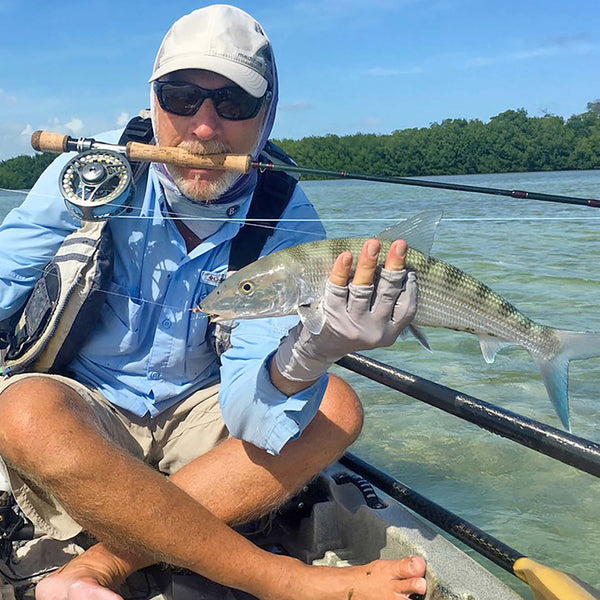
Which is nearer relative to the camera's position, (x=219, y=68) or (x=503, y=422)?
(x=503, y=422)

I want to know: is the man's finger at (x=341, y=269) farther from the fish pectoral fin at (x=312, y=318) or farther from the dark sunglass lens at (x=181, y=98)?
the dark sunglass lens at (x=181, y=98)

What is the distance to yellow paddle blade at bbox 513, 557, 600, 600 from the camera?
1.94 metres

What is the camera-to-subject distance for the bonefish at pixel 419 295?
2.21 m

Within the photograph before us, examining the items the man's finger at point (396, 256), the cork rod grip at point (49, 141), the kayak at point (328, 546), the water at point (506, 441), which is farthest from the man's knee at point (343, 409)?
the cork rod grip at point (49, 141)

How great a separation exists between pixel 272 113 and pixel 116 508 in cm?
174

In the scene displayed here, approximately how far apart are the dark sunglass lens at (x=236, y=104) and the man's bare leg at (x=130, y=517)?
49.0 inches

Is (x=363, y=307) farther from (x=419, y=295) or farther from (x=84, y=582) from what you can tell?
(x=84, y=582)

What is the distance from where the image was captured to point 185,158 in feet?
8.57

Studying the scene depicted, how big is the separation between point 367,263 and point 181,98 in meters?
1.16

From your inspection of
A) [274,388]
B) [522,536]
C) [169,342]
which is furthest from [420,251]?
[522,536]

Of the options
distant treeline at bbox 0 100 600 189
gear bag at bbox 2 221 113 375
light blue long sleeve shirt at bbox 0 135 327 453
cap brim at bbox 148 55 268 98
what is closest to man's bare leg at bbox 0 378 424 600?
gear bag at bbox 2 221 113 375

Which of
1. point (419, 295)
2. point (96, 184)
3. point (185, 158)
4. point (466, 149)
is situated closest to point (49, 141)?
point (96, 184)

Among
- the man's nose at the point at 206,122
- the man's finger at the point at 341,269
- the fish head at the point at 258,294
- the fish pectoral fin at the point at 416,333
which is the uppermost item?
the man's nose at the point at 206,122

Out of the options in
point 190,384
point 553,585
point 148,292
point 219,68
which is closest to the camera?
point 553,585
